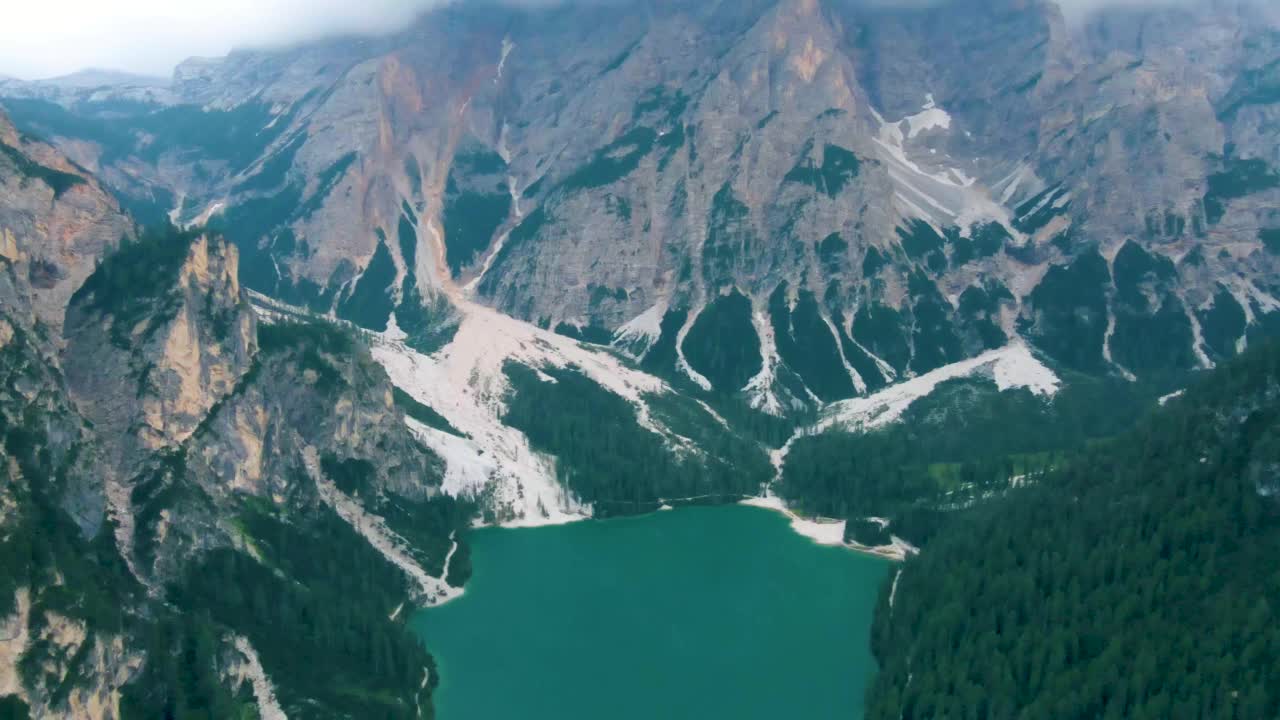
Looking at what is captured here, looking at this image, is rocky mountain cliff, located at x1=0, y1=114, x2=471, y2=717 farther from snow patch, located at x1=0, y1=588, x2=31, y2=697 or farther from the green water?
the green water

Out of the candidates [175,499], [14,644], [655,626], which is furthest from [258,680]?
[655,626]

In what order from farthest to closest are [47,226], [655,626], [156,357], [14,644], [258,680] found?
[655,626], [156,357], [47,226], [258,680], [14,644]

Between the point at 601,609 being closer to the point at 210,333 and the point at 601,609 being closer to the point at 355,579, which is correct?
the point at 355,579

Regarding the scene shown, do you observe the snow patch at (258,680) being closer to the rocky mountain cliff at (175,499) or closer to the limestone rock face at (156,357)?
the rocky mountain cliff at (175,499)

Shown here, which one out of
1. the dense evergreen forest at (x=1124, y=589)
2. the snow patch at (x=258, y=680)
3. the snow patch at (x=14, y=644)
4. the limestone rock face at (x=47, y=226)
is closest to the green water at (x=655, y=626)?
the dense evergreen forest at (x=1124, y=589)

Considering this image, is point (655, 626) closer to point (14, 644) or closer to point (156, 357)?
point (156, 357)
